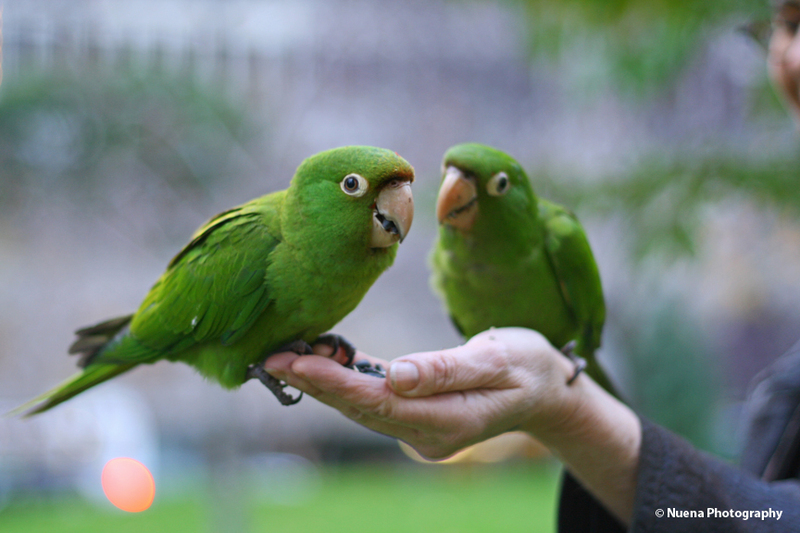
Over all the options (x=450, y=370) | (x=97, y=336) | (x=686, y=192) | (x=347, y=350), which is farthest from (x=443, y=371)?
(x=686, y=192)

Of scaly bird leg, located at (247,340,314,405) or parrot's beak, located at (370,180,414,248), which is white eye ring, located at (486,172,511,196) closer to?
parrot's beak, located at (370,180,414,248)

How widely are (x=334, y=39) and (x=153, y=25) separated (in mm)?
3249

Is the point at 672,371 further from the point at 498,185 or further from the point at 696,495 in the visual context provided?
the point at 498,185

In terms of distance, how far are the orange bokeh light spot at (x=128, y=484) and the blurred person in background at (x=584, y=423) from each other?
243 inches

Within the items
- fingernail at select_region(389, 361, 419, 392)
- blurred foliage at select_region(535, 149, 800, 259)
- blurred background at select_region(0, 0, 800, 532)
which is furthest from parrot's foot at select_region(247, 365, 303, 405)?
blurred foliage at select_region(535, 149, 800, 259)

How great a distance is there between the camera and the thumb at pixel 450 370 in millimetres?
1225

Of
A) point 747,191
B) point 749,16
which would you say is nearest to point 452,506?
point 747,191

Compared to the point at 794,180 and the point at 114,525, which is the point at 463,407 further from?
the point at 114,525

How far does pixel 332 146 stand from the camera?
18.9 ft

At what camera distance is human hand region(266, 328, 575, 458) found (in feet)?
4.08

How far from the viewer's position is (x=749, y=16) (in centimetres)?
298

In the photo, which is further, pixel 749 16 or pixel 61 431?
pixel 61 431

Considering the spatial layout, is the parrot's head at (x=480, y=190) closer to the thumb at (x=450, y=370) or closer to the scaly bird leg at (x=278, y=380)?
the thumb at (x=450, y=370)

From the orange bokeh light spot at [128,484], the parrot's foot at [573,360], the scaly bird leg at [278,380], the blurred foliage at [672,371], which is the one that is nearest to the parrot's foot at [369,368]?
the scaly bird leg at [278,380]
